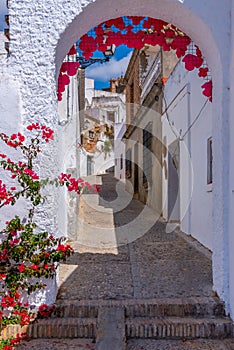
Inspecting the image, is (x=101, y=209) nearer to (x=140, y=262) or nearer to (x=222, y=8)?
(x=140, y=262)

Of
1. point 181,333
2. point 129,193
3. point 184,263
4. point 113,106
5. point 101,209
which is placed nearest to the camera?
point 181,333

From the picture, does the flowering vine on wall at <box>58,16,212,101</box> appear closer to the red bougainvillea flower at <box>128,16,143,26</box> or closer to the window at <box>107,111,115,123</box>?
the red bougainvillea flower at <box>128,16,143,26</box>

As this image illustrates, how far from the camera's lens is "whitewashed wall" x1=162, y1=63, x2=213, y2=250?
704cm

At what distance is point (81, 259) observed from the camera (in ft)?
20.0

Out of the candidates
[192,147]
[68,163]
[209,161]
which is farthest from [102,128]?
[209,161]

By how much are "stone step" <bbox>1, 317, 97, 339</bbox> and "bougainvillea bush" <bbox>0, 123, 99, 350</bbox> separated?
0.06m

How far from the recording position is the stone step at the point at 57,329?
3584 millimetres

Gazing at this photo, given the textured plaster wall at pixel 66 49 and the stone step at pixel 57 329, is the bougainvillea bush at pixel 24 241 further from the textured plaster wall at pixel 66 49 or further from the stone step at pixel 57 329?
the textured plaster wall at pixel 66 49

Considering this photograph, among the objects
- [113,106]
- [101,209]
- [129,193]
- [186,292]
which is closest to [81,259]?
[186,292]

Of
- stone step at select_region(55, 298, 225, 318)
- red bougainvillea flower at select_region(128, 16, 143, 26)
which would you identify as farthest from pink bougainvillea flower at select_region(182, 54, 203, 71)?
stone step at select_region(55, 298, 225, 318)

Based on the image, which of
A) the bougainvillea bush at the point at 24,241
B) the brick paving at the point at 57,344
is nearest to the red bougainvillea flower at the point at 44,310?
the bougainvillea bush at the point at 24,241

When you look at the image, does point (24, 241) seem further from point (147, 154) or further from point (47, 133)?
point (147, 154)

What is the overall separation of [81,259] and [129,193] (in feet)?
44.1

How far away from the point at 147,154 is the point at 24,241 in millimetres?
10935
